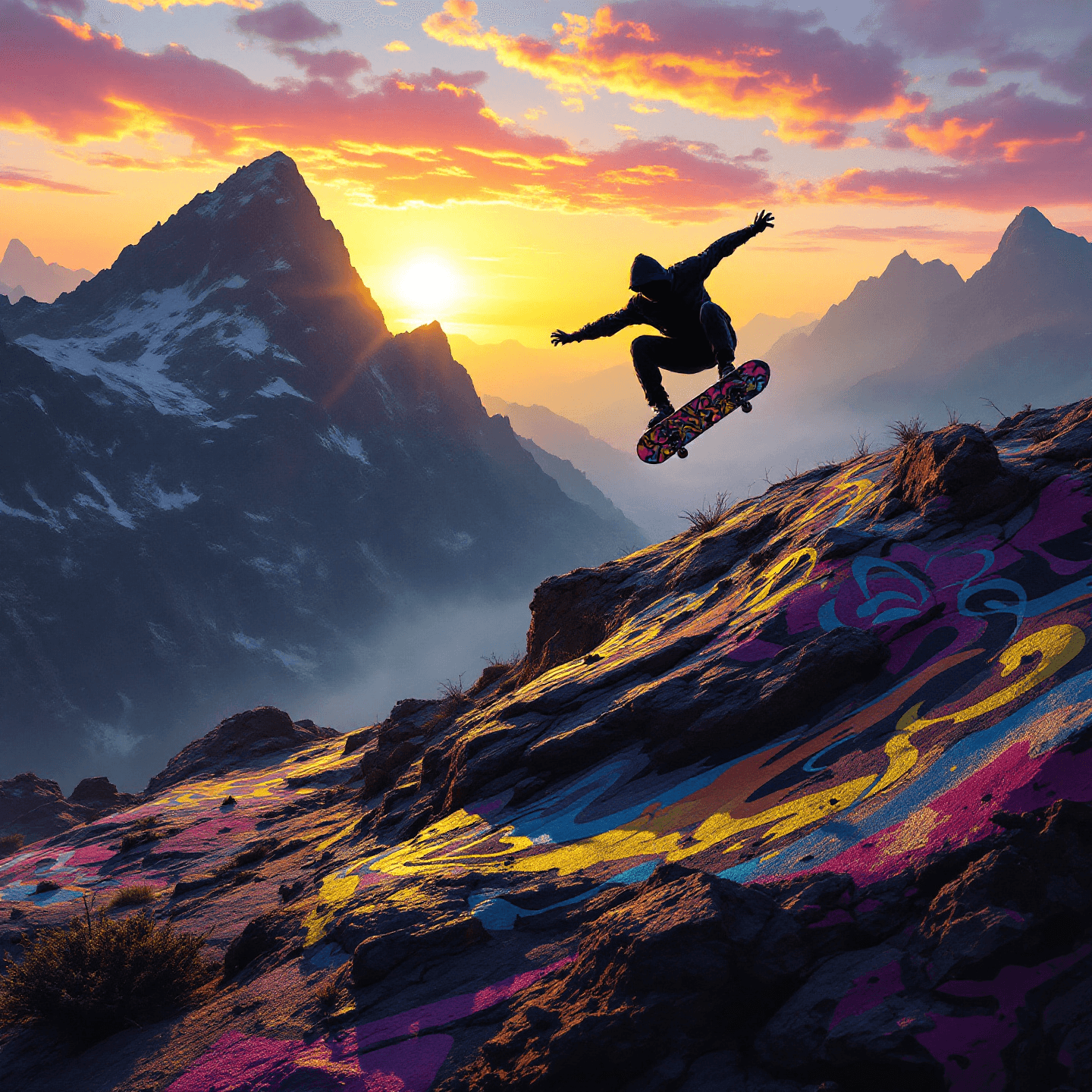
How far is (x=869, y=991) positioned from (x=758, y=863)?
2.09 meters

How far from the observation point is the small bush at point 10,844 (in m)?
45.2

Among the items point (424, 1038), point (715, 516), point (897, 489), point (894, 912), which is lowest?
point (894, 912)

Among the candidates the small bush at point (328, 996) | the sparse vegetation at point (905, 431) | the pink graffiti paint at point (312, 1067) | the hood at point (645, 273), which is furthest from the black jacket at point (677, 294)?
the pink graffiti paint at point (312, 1067)

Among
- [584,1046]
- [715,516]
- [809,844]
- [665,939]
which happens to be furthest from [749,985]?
[715,516]

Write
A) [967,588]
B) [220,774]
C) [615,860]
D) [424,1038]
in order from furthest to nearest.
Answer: [220,774] → [967,588] → [615,860] → [424,1038]

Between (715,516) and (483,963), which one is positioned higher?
(715,516)

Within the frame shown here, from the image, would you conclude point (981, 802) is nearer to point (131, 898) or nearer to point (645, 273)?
point (645, 273)

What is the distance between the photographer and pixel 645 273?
11422mm

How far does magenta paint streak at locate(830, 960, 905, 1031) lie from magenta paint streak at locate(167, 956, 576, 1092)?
2.68m

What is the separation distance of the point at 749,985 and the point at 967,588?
7.20 meters

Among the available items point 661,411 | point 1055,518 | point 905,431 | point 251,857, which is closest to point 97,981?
point 251,857

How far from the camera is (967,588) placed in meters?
10.4

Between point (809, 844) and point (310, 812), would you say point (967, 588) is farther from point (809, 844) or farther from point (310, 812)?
point (310, 812)

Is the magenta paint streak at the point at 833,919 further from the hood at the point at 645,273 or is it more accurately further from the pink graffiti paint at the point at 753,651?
the hood at the point at 645,273
